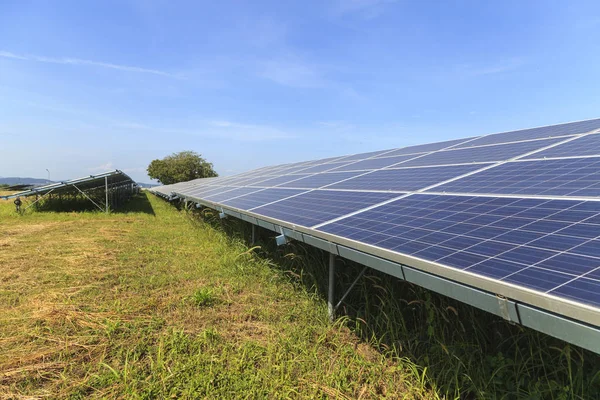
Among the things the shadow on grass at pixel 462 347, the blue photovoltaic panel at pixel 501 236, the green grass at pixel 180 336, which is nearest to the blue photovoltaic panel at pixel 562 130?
the blue photovoltaic panel at pixel 501 236

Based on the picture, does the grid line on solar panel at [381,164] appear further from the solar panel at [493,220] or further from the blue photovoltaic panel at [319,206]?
the blue photovoltaic panel at [319,206]

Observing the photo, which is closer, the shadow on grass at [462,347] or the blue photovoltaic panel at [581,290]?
the blue photovoltaic panel at [581,290]

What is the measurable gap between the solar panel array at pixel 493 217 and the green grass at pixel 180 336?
1367 mm

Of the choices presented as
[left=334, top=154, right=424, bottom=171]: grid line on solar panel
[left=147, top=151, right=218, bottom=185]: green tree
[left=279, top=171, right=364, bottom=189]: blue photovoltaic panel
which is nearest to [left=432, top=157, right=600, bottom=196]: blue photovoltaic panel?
[left=279, top=171, right=364, bottom=189]: blue photovoltaic panel

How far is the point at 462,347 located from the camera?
11.5 ft

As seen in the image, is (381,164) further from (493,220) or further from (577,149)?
(493,220)

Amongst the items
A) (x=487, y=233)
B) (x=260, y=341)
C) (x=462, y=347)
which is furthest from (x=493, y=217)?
(x=260, y=341)

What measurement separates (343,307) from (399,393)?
5.71ft

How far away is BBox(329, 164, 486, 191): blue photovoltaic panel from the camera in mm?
5367

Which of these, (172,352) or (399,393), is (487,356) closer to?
(399,393)

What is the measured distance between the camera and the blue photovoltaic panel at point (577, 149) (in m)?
4.83

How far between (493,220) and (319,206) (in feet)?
8.80

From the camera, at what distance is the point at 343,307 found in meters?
4.93

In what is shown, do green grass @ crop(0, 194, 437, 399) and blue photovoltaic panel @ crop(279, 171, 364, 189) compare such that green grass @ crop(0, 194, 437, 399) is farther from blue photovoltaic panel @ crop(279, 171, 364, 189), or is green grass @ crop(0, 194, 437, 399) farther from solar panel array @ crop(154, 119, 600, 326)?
blue photovoltaic panel @ crop(279, 171, 364, 189)
